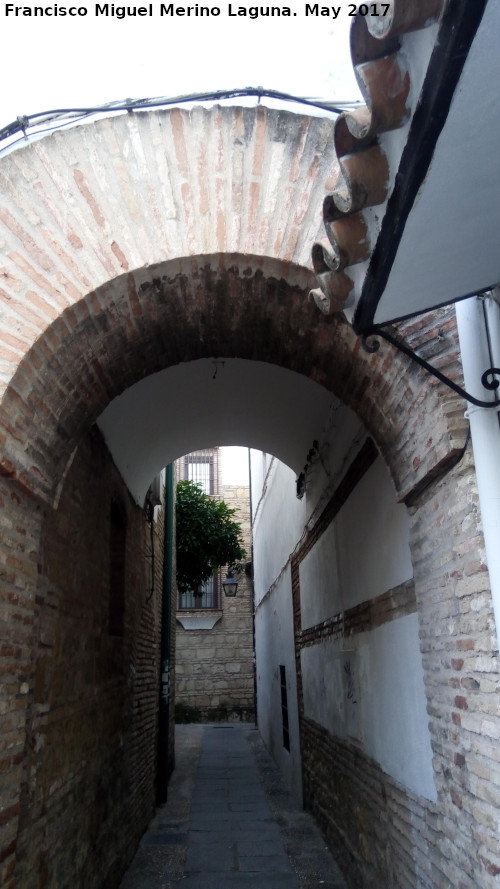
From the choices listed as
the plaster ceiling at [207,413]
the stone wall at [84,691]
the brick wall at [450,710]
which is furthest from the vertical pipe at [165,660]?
the brick wall at [450,710]

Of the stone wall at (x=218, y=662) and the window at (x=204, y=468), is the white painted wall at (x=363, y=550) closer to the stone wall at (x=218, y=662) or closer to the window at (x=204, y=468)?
the stone wall at (x=218, y=662)

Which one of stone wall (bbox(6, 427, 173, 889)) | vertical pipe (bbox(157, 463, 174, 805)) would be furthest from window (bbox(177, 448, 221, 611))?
stone wall (bbox(6, 427, 173, 889))

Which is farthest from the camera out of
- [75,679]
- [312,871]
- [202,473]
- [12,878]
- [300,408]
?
[202,473]

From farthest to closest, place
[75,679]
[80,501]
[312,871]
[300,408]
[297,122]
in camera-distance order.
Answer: [300,408] → [312,871] → [80,501] → [75,679] → [297,122]

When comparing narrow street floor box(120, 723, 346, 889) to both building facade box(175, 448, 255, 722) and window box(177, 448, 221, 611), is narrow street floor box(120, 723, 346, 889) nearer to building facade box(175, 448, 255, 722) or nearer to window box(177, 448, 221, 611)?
building facade box(175, 448, 255, 722)

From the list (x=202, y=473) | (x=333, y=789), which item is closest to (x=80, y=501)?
(x=333, y=789)

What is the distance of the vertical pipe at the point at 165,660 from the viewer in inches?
289

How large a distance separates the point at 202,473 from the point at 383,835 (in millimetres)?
15314

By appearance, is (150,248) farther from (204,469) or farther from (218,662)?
(204,469)

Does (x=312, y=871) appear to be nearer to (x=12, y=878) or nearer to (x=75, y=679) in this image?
(x=75, y=679)

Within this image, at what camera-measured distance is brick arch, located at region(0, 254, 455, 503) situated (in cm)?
260

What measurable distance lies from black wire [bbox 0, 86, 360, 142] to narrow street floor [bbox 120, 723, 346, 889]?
5.03 m

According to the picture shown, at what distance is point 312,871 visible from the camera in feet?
16.3

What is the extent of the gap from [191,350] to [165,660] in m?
5.48
